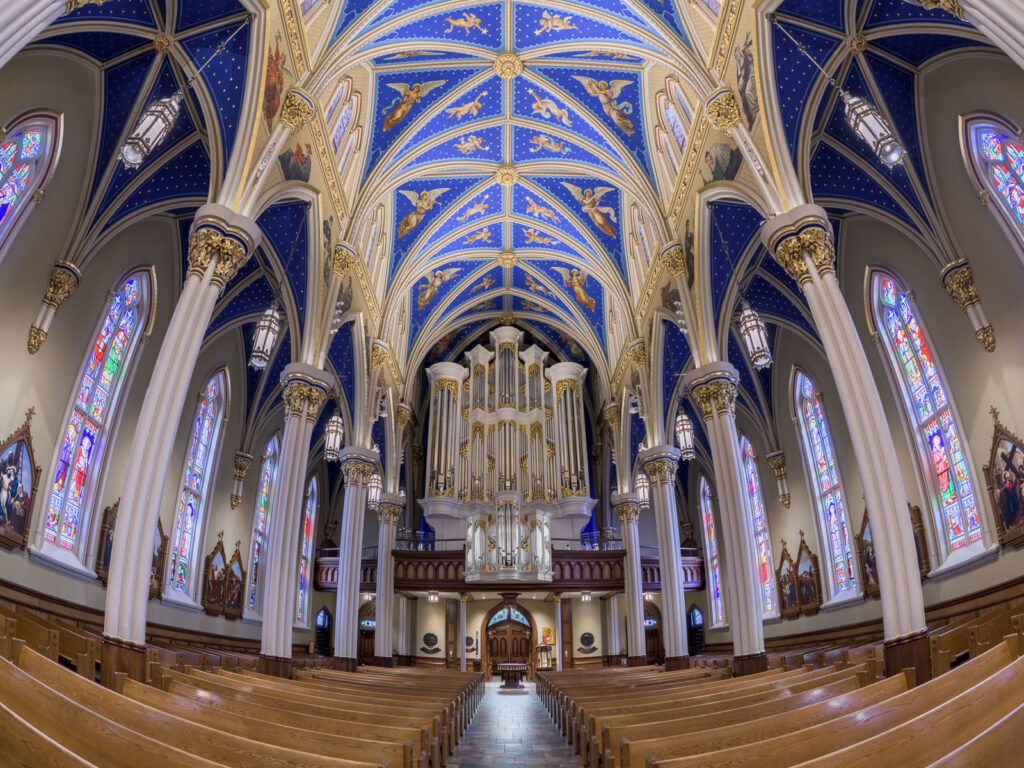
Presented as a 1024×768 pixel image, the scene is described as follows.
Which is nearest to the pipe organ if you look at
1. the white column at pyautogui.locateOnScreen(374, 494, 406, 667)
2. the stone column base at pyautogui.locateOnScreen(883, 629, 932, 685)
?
the white column at pyautogui.locateOnScreen(374, 494, 406, 667)

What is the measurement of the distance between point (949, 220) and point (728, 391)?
16.6 feet

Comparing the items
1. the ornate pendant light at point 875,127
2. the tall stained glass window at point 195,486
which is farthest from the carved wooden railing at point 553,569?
the ornate pendant light at point 875,127

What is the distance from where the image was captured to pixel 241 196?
11.1 meters

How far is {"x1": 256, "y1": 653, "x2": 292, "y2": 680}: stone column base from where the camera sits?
11922 millimetres

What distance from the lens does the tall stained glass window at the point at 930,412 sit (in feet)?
43.1

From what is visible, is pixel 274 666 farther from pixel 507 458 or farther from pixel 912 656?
pixel 507 458

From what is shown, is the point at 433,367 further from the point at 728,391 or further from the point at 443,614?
the point at 728,391

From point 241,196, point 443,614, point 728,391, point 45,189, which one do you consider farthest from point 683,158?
point 443,614

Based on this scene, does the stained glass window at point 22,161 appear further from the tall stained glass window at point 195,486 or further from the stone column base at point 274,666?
the stone column base at point 274,666

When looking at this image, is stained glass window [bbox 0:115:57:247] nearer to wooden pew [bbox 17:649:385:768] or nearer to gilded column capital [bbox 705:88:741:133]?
wooden pew [bbox 17:649:385:768]

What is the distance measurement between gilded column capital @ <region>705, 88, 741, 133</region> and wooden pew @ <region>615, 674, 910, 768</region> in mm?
9687

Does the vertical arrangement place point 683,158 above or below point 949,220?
above

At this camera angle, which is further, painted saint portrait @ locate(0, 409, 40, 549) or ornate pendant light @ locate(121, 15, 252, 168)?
painted saint portrait @ locate(0, 409, 40, 549)

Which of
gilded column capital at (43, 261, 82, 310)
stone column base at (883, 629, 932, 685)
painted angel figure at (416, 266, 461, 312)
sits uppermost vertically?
painted angel figure at (416, 266, 461, 312)
